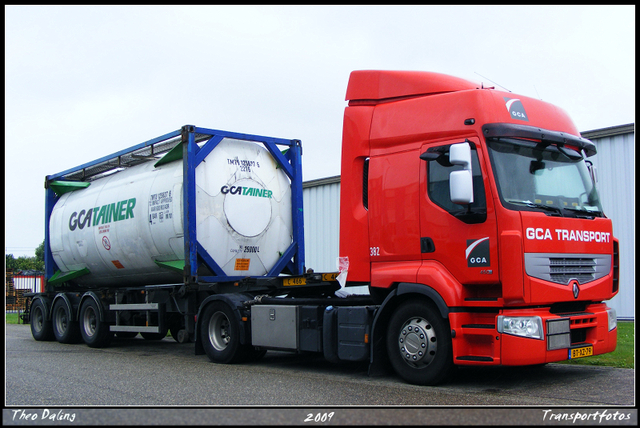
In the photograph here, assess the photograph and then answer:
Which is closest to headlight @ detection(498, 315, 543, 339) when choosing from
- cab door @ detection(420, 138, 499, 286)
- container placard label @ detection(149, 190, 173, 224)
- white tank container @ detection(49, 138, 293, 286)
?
cab door @ detection(420, 138, 499, 286)

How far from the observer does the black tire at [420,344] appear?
23.5ft

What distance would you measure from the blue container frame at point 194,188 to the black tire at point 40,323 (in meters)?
4.22

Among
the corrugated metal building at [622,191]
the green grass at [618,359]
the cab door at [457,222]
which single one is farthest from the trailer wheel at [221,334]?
the corrugated metal building at [622,191]

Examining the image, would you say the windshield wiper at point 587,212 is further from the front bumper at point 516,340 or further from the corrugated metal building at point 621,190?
the corrugated metal building at point 621,190

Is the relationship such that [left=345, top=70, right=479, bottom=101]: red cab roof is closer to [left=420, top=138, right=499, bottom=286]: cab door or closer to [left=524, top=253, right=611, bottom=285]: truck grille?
[left=420, top=138, right=499, bottom=286]: cab door

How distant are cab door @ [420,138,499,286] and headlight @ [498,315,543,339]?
45cm

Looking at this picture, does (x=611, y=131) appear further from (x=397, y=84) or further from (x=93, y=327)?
(x=93, y=327)

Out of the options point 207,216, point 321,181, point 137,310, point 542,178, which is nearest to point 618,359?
point 542,178

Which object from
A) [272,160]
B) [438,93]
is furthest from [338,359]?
[272,160]

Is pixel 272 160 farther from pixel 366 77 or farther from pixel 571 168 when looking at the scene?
pixel 571 168

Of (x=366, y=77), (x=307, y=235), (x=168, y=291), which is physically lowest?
(x=168, y=291)

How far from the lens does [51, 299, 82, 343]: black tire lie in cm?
1419

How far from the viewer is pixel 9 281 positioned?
3684 centimetres

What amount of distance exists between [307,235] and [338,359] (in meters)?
13.8
